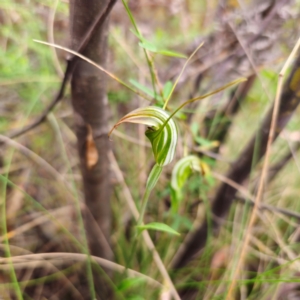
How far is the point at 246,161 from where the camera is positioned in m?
0.53

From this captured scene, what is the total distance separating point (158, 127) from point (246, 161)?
13.5 inches

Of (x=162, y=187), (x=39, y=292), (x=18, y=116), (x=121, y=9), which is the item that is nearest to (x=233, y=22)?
(x=121, y=9)

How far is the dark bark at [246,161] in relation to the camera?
42 centimetres

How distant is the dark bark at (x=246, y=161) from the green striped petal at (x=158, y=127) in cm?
26

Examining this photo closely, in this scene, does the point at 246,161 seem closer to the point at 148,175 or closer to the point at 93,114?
the point at 148,175

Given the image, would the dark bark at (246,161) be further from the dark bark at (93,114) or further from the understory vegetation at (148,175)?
the dark bark at (93,114)

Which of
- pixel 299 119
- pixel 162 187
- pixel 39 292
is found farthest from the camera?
pixel 299 119

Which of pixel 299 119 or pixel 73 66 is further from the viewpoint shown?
pixel 299 119

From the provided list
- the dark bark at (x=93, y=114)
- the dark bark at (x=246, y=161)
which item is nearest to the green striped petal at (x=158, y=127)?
the dark bark at (x=93, y=114)

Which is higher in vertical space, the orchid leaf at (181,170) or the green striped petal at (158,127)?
the green striped petal at (158,127)

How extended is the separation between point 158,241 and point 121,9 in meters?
0.58

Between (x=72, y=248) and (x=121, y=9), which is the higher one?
(x=121, y=9)

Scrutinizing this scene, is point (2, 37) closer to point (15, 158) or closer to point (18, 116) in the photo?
point (18, 116)

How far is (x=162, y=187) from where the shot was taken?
0.73 metres
